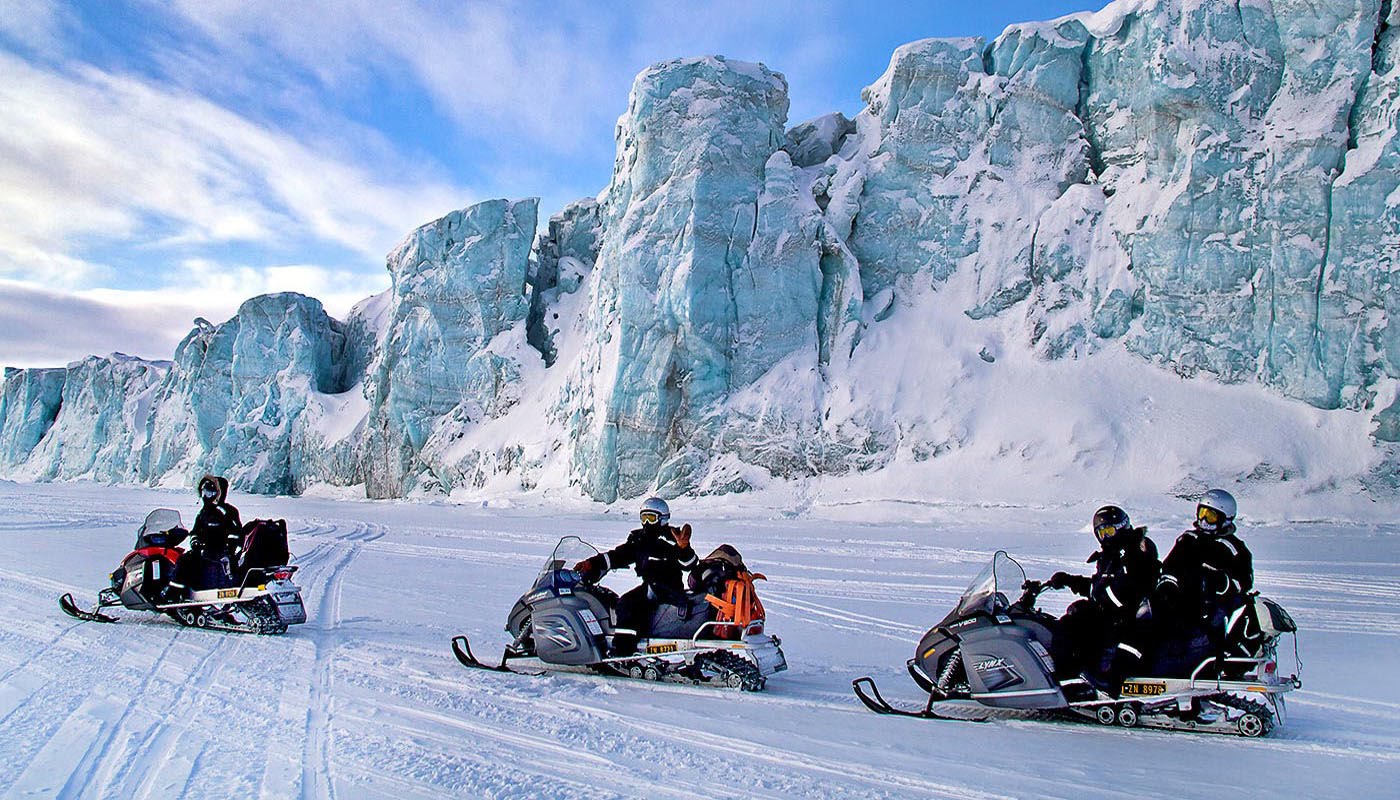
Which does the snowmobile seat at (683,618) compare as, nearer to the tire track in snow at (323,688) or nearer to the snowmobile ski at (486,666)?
the snowmobile ski at (486,666)

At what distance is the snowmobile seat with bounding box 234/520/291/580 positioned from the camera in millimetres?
8438

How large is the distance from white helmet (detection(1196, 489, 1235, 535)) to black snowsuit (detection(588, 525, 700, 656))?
11.4 feet

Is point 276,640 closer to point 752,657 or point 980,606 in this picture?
point 752,657

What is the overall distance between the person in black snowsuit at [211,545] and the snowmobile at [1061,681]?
6398mm

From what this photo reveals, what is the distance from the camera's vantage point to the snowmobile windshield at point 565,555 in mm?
7141

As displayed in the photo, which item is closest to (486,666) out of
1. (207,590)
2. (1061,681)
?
(207,590)

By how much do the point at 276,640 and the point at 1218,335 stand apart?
1178 inches

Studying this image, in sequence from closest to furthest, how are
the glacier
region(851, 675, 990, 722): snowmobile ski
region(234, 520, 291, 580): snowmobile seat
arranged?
region(851, 675, 990, 722): snowmobile ski < region(234, 520, 291, 580): snowmobile seat < the glacier

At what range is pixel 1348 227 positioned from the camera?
2659cm

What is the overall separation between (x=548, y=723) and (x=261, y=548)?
4804 millimetres

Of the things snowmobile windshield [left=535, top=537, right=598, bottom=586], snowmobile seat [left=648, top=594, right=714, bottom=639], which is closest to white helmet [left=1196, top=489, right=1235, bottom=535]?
snowmobile seat [left=648, top=594, right=714, bottom=639]

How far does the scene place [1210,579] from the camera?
5.16 metres

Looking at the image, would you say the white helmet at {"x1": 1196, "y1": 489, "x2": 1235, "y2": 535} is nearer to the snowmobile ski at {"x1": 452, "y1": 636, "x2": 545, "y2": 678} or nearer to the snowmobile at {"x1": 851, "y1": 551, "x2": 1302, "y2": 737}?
the snowmobile at {"x1": 851, "y1": 551, "x2": 1302, "y2": 737}

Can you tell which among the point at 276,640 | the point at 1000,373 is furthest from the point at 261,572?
Result: the point at 1000,373
